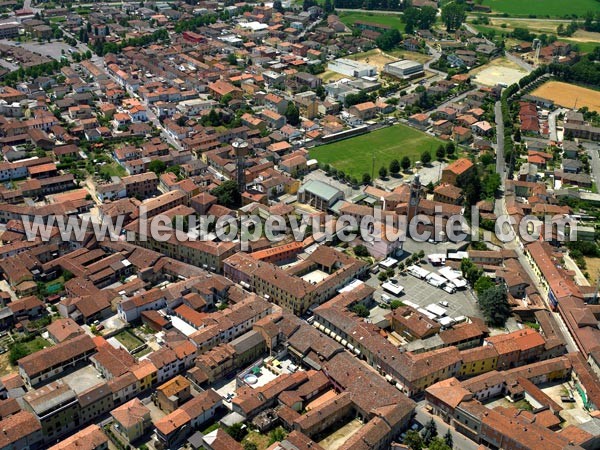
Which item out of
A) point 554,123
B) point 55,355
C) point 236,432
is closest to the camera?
point 236,432

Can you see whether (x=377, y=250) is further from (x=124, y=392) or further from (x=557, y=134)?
(x=557, y=134)

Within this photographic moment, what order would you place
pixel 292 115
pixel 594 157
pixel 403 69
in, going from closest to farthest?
1. pixel 594 157
2. pixel 292 115
3. pixel 403 69

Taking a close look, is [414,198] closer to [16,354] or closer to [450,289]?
[450,289]

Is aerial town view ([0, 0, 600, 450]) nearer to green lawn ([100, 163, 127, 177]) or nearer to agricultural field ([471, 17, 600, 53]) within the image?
green lawn ([100, 163, 127, 177])

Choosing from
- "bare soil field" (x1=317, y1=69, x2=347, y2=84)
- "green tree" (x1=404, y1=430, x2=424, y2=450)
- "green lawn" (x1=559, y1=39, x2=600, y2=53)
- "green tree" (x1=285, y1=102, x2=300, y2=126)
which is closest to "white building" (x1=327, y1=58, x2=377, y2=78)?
"bare soil field" (x1=317, y1=69, x2=347, y2=84)

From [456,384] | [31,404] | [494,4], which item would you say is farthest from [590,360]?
[494,4]

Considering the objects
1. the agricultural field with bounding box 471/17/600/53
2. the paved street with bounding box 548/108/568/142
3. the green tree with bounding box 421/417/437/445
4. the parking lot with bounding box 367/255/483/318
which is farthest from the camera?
the agricultural field with bounding box 471/17/600/53

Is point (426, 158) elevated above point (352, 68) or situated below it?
below

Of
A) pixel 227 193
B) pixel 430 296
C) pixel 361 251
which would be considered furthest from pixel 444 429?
pixel 227 193
